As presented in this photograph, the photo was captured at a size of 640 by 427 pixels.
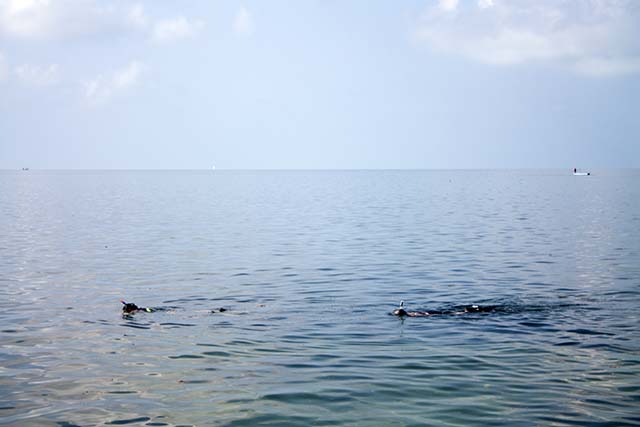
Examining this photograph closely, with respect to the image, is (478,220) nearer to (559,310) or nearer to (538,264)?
(538,264)

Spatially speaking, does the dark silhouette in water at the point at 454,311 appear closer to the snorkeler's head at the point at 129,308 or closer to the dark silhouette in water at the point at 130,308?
the dark silhouette in water at the point at 130,308

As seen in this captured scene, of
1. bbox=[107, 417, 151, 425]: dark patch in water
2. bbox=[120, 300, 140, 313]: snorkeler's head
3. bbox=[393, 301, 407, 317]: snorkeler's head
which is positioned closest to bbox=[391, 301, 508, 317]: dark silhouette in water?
bbox=[393, 301, 407, 317]: snorkeler's head

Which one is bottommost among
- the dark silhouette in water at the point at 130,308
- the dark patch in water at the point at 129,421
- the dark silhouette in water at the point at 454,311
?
the dark patch in water at the point at 129,421

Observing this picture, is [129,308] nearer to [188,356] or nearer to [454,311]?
[188,356]

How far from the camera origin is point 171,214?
264 ft

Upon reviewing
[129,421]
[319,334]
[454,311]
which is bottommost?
[129,421]

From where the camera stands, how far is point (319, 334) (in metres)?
23.3

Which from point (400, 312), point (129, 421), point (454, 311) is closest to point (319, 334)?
point (400, 312)

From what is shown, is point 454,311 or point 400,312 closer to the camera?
point 400,312

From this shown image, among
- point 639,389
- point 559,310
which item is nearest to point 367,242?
point 559,310

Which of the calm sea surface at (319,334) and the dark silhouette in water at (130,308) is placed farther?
the dark silhouette in water at (130,308)

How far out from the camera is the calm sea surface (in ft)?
53.5

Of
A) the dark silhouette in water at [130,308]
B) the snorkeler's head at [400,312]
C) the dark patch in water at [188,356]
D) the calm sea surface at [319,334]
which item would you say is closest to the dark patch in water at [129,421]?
the calm sea surface at [319,334]

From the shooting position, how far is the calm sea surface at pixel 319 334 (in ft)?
53.5
